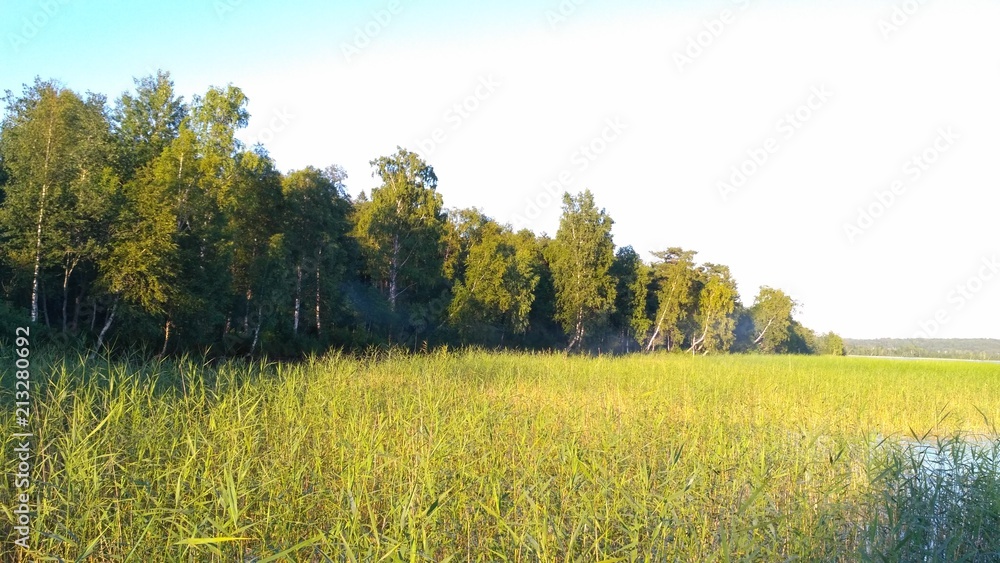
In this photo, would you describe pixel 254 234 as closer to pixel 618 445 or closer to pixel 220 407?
pixel 220 407

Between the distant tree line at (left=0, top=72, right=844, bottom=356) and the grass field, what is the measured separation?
6.75 metres

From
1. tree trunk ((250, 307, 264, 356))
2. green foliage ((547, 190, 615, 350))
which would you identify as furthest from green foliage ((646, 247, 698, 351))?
tree trunk ((250, 307, 264, 356))

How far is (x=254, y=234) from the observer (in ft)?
65.7

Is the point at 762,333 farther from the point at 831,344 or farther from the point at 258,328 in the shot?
the point at 258,328

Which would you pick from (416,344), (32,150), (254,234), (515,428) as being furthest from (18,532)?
(416,344)

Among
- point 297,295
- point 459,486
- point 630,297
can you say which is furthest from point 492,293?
point 459,486

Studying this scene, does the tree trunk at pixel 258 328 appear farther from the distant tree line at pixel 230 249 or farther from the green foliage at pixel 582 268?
the green foliage at pixel 582 268

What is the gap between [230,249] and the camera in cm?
1698

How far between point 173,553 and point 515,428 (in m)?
3.51

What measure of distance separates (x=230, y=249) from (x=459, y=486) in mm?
14891

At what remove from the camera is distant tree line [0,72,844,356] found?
43.3 feet

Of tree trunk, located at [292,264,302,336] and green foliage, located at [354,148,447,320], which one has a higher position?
green foliage, located at [354,148,447,320]

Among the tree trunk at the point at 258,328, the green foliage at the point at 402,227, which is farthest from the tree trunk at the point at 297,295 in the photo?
the green foliage at the point at 402,227

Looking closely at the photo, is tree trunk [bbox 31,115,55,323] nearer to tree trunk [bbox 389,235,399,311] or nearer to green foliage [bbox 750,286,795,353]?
tree trunk [bbox 389,235,399,311]
